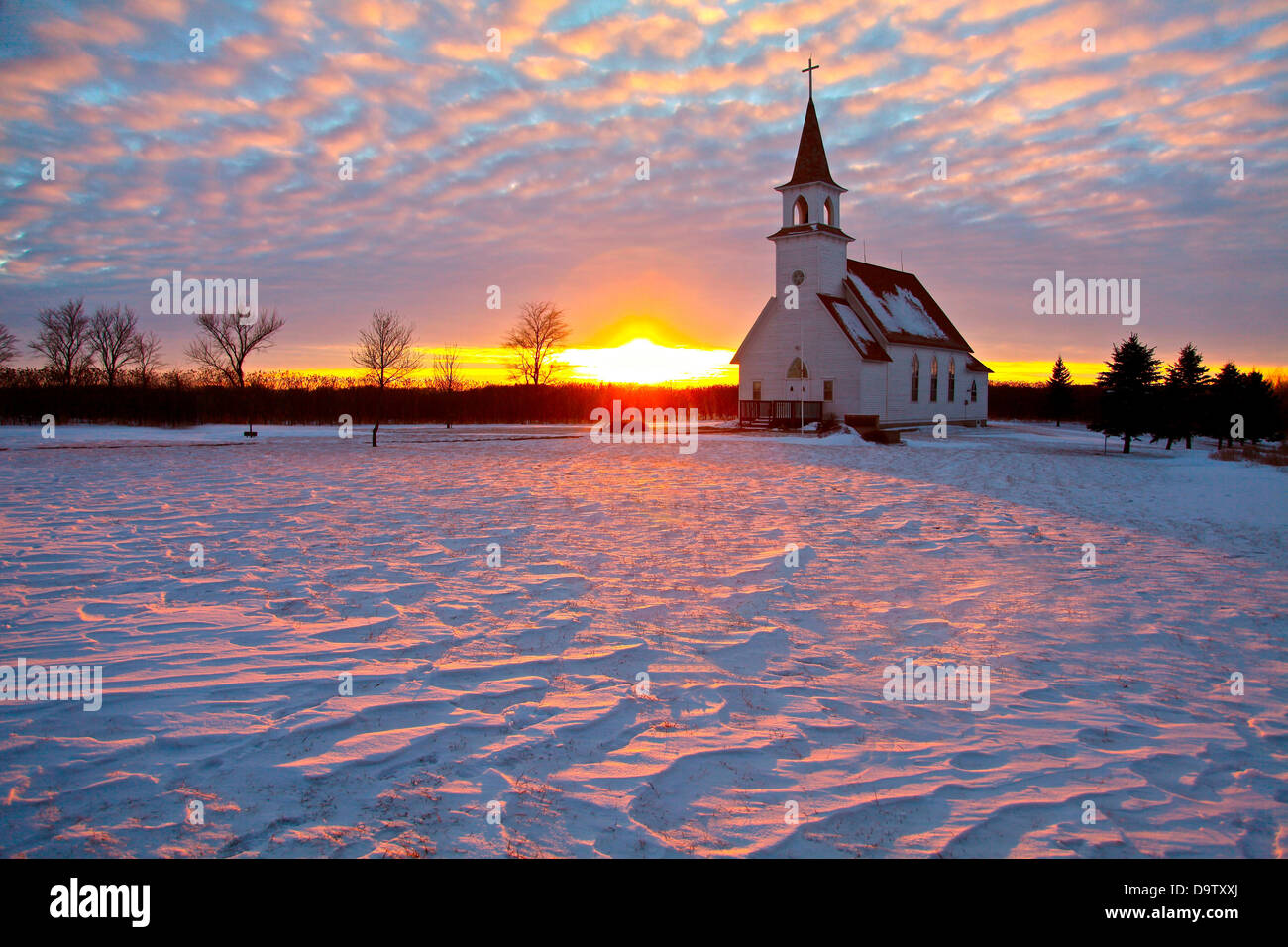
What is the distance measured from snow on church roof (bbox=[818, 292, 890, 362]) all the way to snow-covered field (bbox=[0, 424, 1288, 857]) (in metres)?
25.8

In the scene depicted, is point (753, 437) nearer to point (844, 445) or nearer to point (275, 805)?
point (844, 445)

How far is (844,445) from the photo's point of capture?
92.1ft

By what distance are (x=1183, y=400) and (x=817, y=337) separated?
1732 centimetres

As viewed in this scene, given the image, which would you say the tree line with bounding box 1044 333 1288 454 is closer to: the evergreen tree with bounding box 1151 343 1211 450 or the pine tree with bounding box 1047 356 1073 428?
the evergreen tree with bounding box 1151 343 1211 450

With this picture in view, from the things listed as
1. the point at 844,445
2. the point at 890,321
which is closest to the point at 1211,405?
the point at 890,321

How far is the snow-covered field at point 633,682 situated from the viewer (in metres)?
3.50

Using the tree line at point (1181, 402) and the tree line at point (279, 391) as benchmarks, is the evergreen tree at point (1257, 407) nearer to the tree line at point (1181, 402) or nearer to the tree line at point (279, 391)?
the tree line at point (1181, 402)

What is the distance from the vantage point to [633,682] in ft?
17.3

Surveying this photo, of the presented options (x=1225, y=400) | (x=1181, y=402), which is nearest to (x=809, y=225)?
(x=1181, y=402)

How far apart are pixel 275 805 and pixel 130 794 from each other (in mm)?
761

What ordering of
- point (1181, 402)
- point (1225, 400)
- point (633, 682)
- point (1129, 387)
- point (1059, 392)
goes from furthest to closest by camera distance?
point (1059, 392) < point (1225, 400) < point (1181, 402) < point (1129, 387) < point (633, 682)

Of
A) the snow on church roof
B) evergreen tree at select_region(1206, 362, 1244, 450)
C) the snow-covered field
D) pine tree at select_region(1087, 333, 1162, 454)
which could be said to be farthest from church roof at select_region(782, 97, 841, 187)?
the snow-covered field

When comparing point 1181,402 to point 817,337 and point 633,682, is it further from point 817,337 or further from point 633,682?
point 633,682

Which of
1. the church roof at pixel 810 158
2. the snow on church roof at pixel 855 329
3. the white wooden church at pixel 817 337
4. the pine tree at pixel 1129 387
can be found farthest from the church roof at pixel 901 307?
the pine tree at pixel 1129 387
